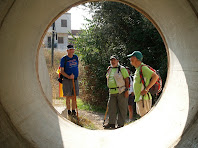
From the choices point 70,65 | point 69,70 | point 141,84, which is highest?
point 70,65

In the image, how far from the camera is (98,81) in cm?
1066

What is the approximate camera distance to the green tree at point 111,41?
988cm

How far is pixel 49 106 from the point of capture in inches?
150

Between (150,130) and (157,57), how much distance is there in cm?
683

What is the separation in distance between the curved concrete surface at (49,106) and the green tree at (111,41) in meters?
5.96

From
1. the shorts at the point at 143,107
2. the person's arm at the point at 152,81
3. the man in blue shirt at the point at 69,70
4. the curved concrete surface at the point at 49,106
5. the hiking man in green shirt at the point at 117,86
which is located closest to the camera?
the curved concrete surface at the point at 49,106

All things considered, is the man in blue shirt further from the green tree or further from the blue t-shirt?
the green tree

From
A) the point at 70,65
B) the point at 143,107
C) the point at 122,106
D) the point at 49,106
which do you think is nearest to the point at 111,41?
the point at 70,65

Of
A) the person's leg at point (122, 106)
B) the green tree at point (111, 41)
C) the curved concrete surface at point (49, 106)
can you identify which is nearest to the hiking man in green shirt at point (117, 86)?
the person's leg at point (122, 106)

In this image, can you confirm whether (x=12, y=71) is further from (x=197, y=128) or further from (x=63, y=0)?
(x=197, y=128)

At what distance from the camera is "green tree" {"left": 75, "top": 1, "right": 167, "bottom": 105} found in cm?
988

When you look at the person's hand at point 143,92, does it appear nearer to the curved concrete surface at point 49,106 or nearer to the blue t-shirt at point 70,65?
the curved concrete surface at point 49,106

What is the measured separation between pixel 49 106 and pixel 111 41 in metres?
7.24

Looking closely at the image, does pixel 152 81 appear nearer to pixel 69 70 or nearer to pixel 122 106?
pixel 122 106
